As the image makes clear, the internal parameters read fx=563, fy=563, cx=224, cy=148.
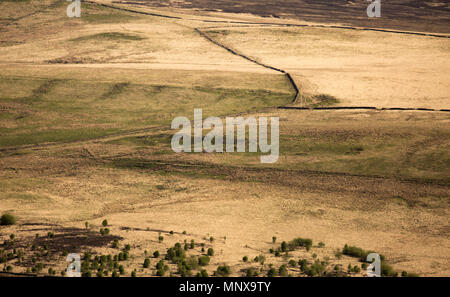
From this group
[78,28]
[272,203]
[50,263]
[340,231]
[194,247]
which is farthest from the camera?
[78,28]

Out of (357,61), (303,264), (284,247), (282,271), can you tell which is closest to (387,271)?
(303,264)

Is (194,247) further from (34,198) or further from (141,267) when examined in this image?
(34,198)

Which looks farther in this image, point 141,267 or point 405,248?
point 405,248

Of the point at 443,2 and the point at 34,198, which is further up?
the point at 443,2

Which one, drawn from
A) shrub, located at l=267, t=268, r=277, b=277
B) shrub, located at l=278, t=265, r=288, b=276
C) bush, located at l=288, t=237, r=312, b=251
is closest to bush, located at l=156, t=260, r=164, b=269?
shrub, located at l=267, t=268, r=277, b=277

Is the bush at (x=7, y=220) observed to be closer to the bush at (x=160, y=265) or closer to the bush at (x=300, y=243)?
the bush at (x=160, y=265)

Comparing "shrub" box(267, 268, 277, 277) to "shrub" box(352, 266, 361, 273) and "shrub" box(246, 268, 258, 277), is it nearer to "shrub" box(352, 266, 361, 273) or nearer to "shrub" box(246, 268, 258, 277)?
"shrub" box(246, 268, 258, 277)
